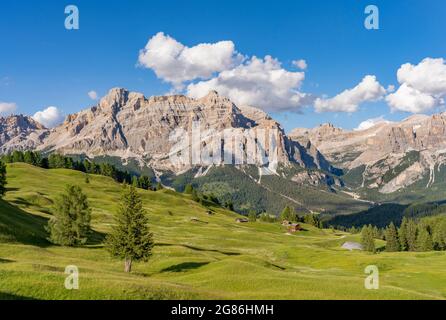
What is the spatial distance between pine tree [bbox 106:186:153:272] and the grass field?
2.49 m

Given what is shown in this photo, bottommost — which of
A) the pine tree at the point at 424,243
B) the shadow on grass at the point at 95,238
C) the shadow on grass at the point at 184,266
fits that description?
the pine tree at the point at 424,243

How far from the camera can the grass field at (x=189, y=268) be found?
3388 centimetres

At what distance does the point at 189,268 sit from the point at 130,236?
9.64 metres

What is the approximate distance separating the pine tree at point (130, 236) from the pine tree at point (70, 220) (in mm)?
18419

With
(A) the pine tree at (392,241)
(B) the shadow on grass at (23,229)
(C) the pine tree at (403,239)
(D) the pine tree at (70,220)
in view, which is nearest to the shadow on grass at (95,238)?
(B) the shadow on grass at (23,229)

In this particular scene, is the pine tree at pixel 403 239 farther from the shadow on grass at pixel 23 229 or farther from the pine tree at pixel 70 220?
the pine tree at pixel 70 220

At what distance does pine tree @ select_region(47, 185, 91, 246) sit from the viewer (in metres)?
75.2

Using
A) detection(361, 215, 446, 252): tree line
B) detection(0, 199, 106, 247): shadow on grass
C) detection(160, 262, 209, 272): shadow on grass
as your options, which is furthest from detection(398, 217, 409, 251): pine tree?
detection(160, 262, 209, 272): shadow on grass

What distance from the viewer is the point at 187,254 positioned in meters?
76.5

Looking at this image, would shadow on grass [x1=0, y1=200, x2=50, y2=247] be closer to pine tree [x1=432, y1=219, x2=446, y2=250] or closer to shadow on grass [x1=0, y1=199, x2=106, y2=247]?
shadow on grass [x1=0, y1=199, x2=106, y2=247]

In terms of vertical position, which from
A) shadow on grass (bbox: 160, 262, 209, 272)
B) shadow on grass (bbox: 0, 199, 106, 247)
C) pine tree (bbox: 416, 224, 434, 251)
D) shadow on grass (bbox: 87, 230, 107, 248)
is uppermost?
shadow on grass (bbox: 0, 199, 106, 247)

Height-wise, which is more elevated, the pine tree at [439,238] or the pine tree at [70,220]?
the pine tree at [70,220]
